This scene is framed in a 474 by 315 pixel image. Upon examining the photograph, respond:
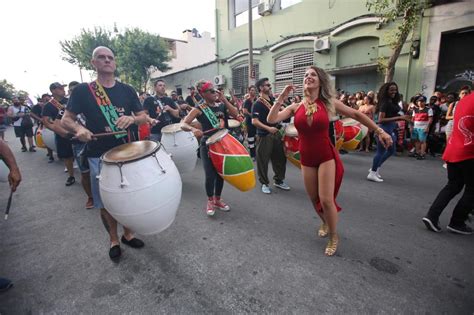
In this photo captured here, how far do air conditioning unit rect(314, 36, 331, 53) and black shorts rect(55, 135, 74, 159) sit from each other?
1065cm

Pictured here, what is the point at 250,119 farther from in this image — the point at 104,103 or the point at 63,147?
the point at 63,147

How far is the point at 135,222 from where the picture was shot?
2.13 meters

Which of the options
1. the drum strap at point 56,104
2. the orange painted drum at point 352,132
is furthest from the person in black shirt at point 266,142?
the drum strap at point 56,104

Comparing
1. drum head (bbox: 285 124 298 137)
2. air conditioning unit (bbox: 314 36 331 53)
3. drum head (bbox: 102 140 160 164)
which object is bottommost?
drum head (bbox: 285 124 298 137)

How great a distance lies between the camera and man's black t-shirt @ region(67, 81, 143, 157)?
8.23 feet

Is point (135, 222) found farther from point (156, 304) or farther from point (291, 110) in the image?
point (291, 110)

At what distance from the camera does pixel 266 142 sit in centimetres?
456

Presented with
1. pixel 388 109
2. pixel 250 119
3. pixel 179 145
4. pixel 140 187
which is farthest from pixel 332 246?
pixel 250 119

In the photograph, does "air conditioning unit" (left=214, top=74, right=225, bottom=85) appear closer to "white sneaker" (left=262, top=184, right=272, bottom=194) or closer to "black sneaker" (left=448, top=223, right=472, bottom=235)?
"white sneaker" (left=262, top=184, right=272, bottom=194)

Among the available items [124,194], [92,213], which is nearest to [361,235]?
[124,194]

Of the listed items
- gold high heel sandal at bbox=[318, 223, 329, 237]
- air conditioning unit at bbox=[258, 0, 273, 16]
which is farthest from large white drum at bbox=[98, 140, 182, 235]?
air conditioning unit at bbox=[258, 0, 273, 16]

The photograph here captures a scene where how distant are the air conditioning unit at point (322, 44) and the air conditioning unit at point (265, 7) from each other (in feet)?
12.6

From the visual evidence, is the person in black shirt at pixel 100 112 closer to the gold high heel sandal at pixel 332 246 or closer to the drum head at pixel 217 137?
the drum head at pixel 217 137

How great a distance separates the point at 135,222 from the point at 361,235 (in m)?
2.56
